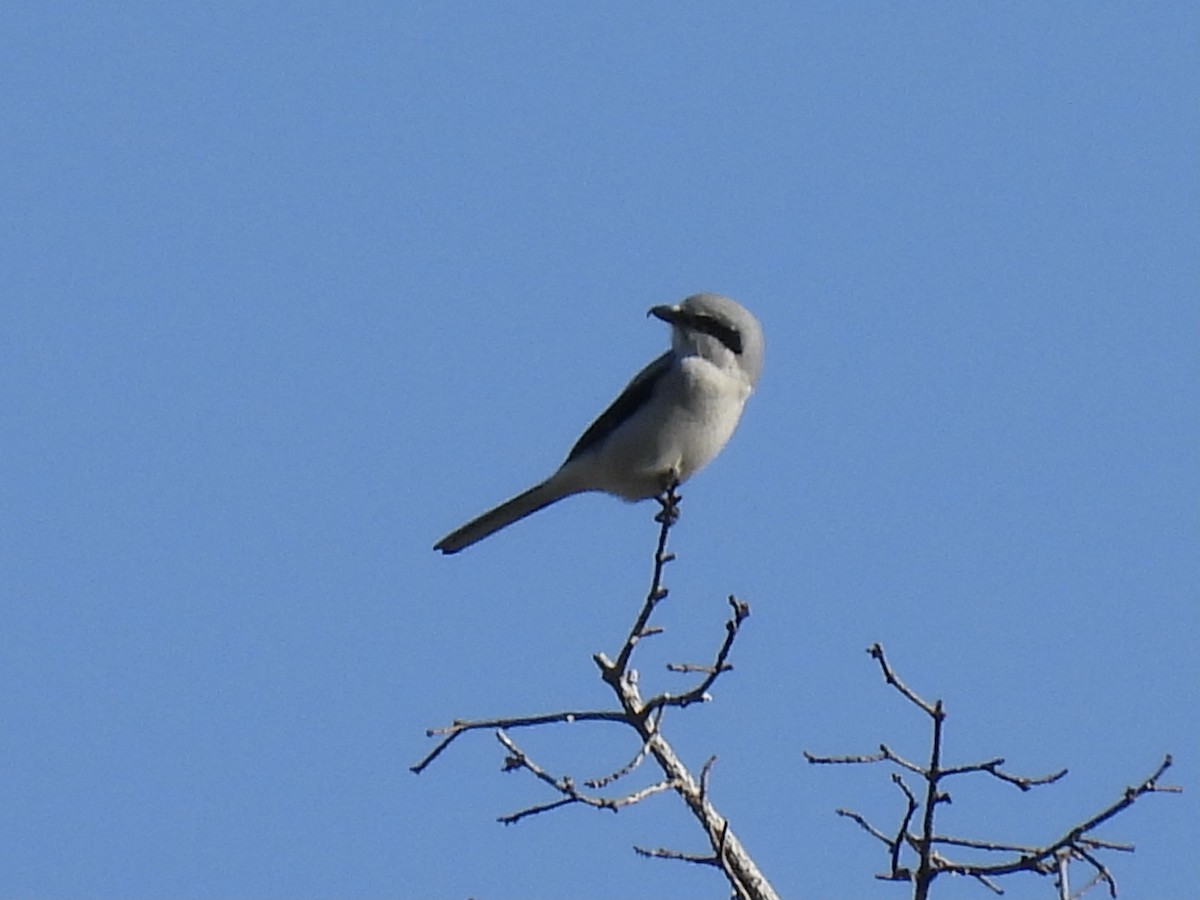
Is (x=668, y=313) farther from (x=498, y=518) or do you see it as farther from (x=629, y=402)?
(x=498, y=518)

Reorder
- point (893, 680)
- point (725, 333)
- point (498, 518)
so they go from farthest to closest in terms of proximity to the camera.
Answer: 1. point (498, 518)
2. point (725, 333)
3. point (893, 680)

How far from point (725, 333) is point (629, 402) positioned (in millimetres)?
470

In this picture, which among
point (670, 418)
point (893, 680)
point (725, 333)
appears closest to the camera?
point (893, 680)

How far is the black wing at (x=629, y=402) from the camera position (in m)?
6.97

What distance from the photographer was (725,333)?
23.1ft

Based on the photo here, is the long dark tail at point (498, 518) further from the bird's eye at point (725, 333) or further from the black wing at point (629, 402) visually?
the bird's eye at point (725, 333)

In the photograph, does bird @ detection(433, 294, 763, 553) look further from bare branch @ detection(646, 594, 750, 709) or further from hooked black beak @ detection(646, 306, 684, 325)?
bare branch @ detection(646, 594, 750, 709)

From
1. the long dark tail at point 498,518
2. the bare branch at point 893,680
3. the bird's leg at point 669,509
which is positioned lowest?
the bare branch at point 893,680

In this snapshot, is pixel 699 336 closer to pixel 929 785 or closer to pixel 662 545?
pixel 662 545

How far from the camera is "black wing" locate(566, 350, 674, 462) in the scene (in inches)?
275

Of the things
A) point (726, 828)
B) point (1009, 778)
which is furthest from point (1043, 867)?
point (726, 828)

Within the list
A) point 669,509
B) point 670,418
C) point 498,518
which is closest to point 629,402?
point 670,418

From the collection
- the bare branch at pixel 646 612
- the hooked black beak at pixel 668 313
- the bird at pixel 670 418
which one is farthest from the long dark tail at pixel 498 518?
the bare branch at pixel 646 612

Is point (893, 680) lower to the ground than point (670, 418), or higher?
lower
